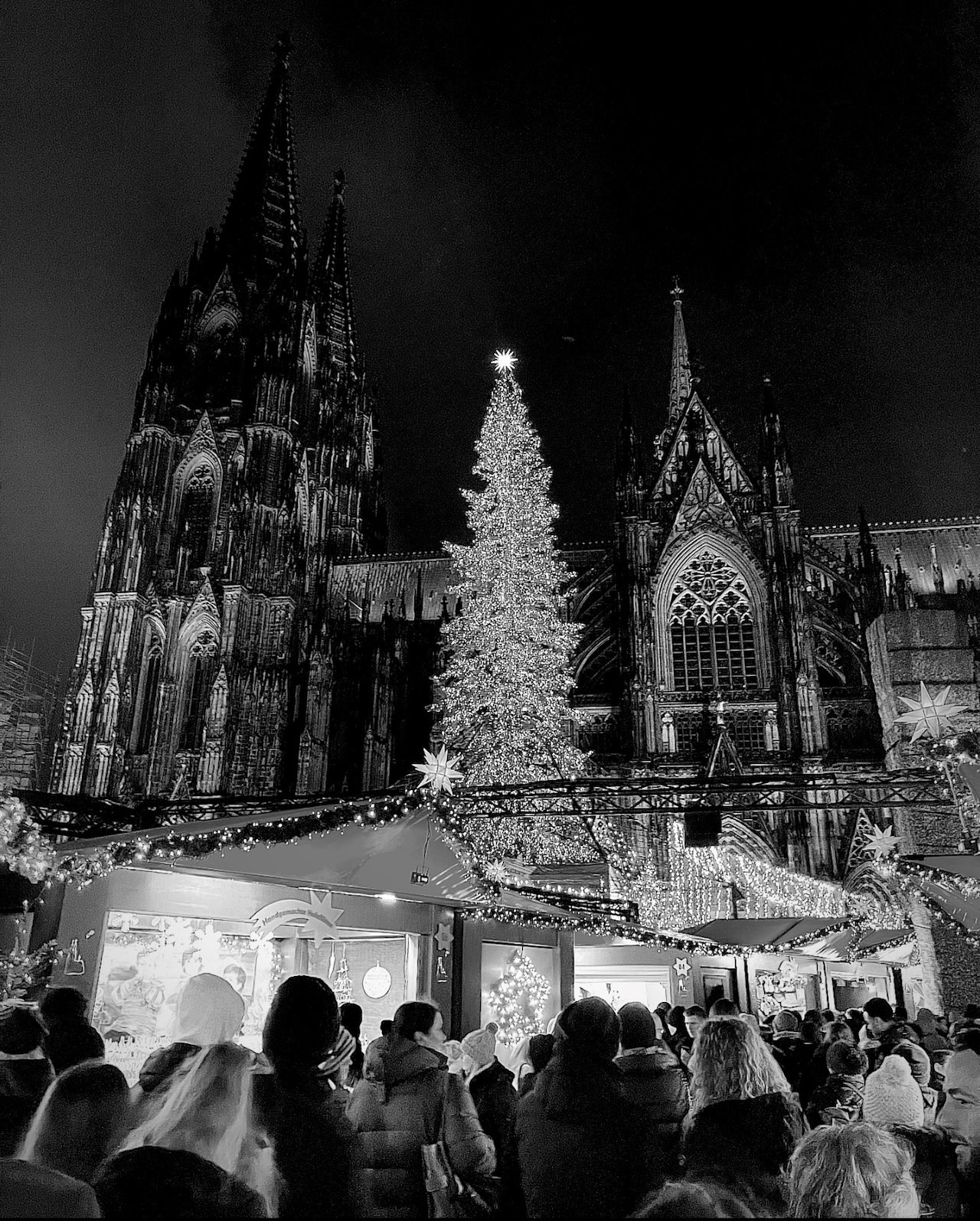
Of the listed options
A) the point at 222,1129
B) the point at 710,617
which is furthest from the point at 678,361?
the point at 222,1129

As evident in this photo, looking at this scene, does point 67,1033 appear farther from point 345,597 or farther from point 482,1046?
point 345,597

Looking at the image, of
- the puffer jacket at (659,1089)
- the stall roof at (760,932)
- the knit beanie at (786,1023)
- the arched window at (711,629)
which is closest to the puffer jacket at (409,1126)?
the puffer jacket at (659,1089)

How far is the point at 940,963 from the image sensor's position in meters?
Result: 12.4

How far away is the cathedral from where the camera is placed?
1118 inches

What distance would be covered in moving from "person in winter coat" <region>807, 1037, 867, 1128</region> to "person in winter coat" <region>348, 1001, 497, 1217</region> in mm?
2537

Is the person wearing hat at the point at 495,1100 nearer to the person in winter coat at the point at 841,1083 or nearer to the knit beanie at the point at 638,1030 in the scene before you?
the knit beanie at the point at 638,1030

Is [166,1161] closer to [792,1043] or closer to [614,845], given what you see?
[792,1043]

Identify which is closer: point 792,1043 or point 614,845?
point 792,1043

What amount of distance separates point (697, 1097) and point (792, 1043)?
6261mm

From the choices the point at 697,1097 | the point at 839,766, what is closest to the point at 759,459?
the point at 839,766

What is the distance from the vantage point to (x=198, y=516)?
122 ft

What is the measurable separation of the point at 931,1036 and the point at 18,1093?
882 centimetres

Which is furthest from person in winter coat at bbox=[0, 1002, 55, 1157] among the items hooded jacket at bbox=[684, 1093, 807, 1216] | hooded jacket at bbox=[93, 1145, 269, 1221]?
hooded jacket at bbox=[684, 1093, 807, 1216]

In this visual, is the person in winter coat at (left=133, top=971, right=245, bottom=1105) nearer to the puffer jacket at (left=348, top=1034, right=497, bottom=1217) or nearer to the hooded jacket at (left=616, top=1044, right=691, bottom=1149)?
the puffer jacket at (left=348, top=1034, right=497, bottom=1217)
